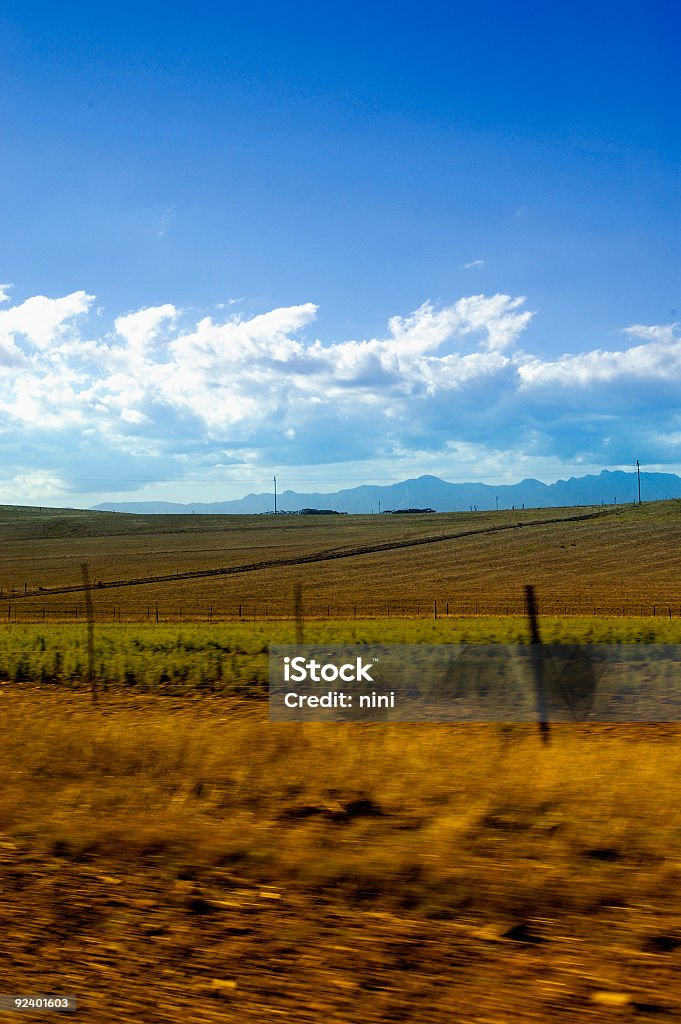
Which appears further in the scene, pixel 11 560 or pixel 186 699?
pixel 11 560

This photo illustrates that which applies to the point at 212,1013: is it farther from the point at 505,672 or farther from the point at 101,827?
the point at 505,672

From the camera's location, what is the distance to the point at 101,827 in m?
7.76

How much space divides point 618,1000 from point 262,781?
556cm

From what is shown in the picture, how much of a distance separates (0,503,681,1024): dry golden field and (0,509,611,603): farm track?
51.1m

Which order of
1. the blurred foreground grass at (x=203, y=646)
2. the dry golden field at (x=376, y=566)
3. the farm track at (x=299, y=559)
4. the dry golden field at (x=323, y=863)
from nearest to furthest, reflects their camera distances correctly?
the dry golden field at (x=323, y=863) → the blurred foreground grass at (x=203, y=646) → the dry golden field at (x=376, y=566) → the farm track at (x=299, y=559)

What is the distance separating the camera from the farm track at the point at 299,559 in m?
64.9

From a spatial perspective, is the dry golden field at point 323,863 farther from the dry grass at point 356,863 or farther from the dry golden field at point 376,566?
the dry golden field at point 376,566

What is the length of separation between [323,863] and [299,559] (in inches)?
3112

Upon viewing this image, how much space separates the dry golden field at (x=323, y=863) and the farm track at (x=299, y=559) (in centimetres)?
5112

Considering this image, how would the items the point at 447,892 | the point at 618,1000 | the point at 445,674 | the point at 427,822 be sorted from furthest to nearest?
the point at 445,674 < the point at 427,822 < the point at 447,892 < the point at 618,1000

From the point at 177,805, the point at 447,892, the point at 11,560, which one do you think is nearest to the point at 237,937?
the point at 447,892

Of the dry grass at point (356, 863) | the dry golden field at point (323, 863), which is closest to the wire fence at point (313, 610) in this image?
the dry golden field at point (323, 863)

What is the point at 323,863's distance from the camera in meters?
6.63

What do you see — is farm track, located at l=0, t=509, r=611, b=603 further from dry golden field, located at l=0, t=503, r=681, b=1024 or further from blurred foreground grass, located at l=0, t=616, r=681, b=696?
dry golden field, located at l=0, t=503, r=681, b=1024
